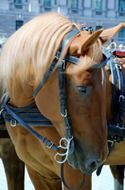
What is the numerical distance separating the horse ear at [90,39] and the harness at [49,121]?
49 mm

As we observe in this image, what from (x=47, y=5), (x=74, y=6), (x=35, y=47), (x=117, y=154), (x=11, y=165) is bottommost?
→ (x=74, y=6)

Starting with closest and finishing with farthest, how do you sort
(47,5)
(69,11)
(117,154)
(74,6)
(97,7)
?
(117,154), (47,5), (69,11), (74,6), (97,7)

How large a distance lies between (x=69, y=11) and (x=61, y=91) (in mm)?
30523

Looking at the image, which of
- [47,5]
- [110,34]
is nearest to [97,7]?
[47,5]

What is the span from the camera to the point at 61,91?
5.79 ft

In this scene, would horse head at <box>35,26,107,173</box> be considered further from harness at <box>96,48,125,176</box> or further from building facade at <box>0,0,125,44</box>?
building facade at <box>0,0,125,44</box>

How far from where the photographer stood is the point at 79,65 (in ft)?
5.76

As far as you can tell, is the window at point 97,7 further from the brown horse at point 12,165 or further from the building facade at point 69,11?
the brown horse at point 12,165

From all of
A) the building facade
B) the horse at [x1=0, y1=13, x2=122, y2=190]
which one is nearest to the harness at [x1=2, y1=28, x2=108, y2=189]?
the horse at [x1=0, y1=13, x2=122, y2=190]

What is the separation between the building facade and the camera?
3034 cm

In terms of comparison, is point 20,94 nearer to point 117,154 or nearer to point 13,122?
point 13,122

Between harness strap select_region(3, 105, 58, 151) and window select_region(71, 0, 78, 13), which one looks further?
window select_region(71, 0, 78, 13)

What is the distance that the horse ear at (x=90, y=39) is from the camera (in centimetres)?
170

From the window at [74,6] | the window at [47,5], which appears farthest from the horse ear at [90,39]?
the window at [74,6]
